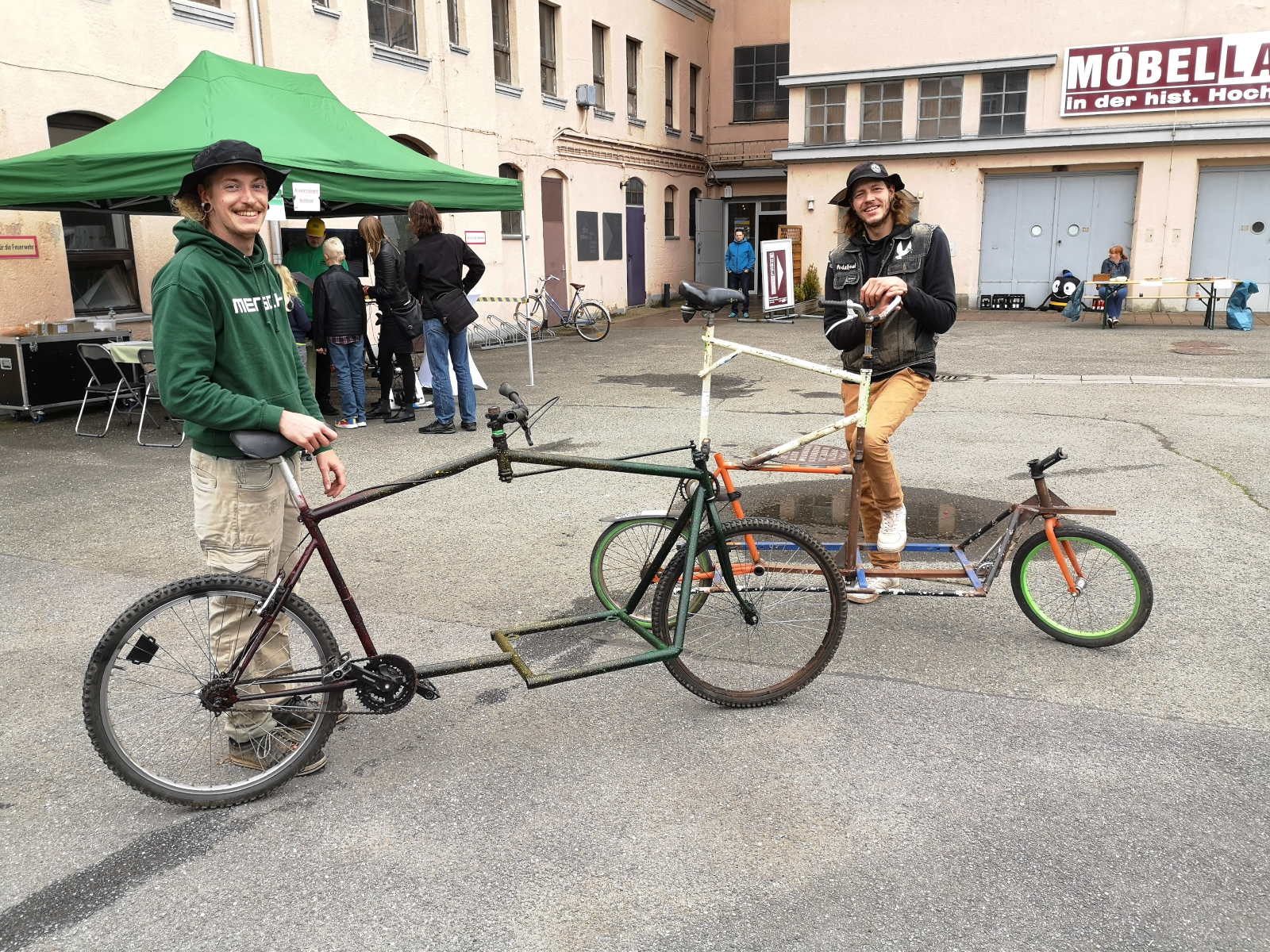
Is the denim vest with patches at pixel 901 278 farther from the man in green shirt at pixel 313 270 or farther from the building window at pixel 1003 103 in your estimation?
the building window at pixel 1003 103

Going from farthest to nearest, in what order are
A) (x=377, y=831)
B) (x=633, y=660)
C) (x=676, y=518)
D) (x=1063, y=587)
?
(x=1063, y=587) → (x=676, y=518) → (x=633, y=660) → (x=377, y=831)

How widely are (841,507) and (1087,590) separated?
244 cm

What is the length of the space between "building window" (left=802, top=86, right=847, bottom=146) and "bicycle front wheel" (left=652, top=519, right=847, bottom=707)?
822 inches

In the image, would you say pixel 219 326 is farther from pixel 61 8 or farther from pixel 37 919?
pixel 61 8

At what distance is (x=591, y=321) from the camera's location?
18.8 meters

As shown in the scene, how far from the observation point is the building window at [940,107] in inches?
853

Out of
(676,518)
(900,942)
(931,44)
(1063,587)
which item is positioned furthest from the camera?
(931,44)

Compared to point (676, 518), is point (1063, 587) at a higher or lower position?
lower

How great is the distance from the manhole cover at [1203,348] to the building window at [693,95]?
15.6 metres

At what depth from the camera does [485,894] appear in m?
2.77

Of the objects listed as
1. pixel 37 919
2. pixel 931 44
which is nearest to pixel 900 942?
pixel 37 919

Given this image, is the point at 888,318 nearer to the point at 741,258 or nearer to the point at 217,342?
the point at 217,342

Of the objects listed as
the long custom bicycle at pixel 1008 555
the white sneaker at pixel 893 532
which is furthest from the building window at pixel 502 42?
the white sneaker at pixel 893 532

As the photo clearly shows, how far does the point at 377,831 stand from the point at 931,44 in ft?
73.1
